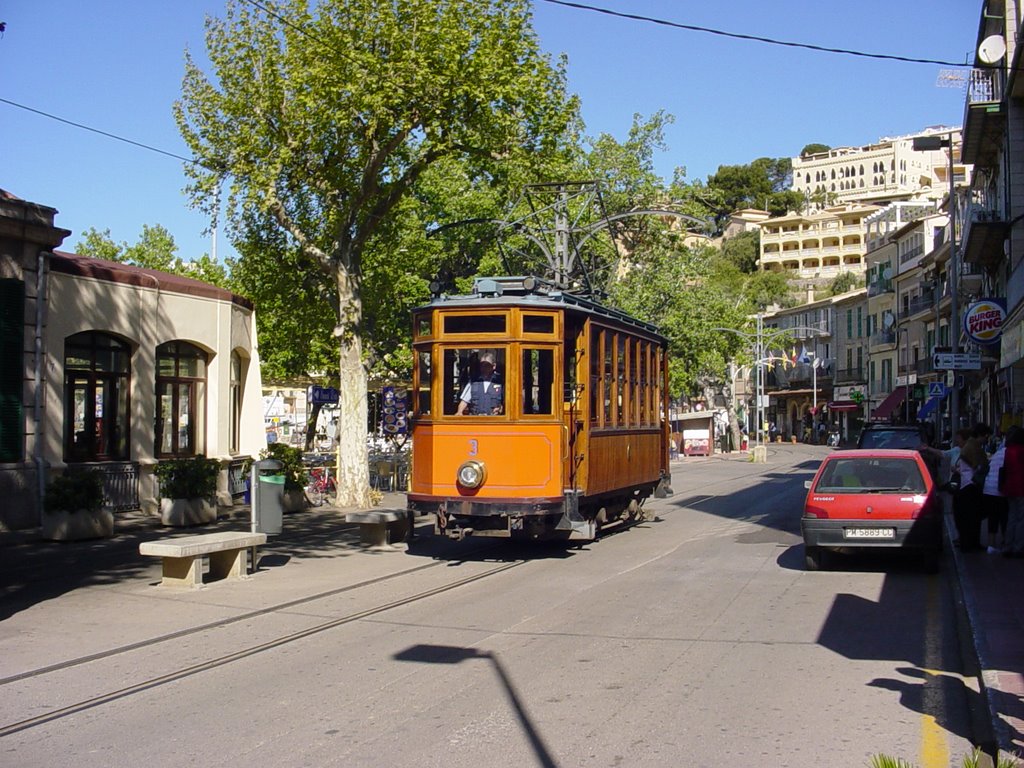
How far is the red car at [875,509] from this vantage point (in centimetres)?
1355

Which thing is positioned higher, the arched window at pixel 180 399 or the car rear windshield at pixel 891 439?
the arched window at pixel 180 399

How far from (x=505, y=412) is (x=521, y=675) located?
7016 millimetres

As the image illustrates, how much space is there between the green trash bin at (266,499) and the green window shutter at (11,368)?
605cm

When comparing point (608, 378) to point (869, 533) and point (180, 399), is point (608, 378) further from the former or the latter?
point (180, 399)

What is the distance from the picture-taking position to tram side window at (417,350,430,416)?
1557cm

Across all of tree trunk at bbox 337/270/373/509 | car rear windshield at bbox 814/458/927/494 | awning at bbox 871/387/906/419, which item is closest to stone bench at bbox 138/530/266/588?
car rear windshield at bbox 814/458/927/494

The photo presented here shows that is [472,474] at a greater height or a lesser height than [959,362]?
lesser

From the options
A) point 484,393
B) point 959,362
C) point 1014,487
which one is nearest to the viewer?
point 1014,487

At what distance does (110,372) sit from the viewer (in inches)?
870

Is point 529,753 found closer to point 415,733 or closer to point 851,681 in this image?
point 415,733

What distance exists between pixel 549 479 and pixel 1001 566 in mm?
5890

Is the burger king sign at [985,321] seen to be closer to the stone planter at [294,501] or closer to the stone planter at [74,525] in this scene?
the stone planter at [294,501]

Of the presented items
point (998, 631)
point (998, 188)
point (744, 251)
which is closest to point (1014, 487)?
point (998, 631)

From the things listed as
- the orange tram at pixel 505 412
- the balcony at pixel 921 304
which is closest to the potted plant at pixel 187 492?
the orange tram at pixel 505 412
